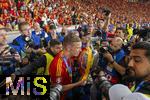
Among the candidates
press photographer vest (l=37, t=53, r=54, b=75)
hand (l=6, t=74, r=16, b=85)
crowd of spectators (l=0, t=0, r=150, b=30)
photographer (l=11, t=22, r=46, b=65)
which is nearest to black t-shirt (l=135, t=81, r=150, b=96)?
hand (l=6, t=74, r=16, b=85)

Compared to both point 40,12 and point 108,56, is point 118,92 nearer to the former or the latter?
point 108,56

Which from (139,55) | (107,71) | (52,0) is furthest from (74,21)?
(139,55)

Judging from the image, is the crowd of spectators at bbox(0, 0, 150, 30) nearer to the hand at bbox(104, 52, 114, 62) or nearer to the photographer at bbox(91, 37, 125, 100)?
the photographer at bbox(91, 37, 125, 100)

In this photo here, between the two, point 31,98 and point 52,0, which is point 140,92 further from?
point 52,0

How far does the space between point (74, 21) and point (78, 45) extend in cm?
1718

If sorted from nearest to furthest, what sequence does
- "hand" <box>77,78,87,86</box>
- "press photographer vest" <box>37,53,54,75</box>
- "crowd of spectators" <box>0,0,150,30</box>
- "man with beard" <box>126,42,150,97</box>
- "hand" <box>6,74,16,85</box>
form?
"man with beard" <box>126,42,150,97</box>
"hand" <box>6,74,16,85</box>
"press photographer vest" <box>37,53,54,75</box>
"hand" <box>77,78,87,86</box>
"crowd of spectators" <box>0,0,150,30</box>

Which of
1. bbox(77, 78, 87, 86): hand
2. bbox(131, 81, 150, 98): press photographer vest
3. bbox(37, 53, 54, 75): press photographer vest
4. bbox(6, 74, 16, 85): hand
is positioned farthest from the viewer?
bbox(77, 78, 87, 86): hand

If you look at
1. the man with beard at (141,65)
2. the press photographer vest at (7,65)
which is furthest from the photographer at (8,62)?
the man with beard at (141,65)

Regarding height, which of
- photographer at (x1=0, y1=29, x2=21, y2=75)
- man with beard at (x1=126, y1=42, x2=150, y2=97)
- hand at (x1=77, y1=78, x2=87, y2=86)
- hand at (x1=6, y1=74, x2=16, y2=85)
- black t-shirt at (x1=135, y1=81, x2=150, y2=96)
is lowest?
hand at (x1=77, y1=78, x2=87, y2=86)

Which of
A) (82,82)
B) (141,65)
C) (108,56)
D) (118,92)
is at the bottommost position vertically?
(82,82)

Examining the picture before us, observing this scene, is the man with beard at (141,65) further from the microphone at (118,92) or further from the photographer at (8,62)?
the photographer at (8,62)

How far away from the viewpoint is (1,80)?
12.5 ft

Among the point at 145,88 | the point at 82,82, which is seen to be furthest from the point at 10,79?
the point at 145,88

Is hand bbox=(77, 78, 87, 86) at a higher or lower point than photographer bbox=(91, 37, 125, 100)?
lower
